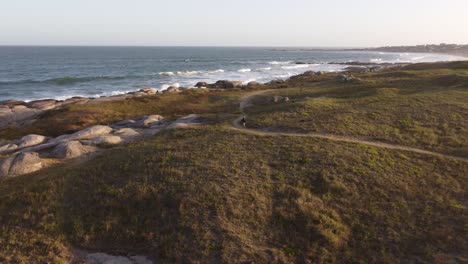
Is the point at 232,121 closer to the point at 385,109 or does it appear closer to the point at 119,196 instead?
the point at 385,109

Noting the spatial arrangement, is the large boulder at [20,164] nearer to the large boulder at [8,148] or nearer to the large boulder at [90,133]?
the large boulder at [8,148]

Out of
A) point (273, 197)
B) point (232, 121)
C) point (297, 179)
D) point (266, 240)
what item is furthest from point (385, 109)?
point (266, 240)

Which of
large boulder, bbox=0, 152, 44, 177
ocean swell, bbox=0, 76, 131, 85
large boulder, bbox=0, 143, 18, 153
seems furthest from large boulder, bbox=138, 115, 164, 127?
ocean swell, bbox=0, 76, 131, 85

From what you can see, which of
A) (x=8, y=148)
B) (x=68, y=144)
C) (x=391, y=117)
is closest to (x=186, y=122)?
(x=68, y=144)

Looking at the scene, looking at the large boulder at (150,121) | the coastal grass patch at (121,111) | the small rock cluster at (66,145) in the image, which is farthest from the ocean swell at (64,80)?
the small rock cluster at (66,145)

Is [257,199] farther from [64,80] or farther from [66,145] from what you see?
[64,80]
